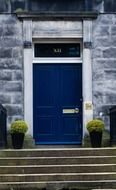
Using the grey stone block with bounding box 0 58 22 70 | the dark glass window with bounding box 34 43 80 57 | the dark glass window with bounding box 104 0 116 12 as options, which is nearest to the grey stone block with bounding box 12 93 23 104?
the grey stone block with bounding box 0 58 22 70

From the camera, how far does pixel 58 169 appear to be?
12977mm

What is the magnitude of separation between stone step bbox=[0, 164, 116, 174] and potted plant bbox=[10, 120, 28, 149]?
1.69m

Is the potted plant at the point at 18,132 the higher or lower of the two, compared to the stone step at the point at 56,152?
higher

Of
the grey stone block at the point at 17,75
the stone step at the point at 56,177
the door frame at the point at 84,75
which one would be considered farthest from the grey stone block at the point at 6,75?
the stone step at the point at 56,177

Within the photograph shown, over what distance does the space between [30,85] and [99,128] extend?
2.12 metres

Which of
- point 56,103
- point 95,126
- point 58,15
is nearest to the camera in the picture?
point 95,126

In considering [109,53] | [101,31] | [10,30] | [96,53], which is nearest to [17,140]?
[10,30]

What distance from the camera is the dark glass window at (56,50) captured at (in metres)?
15.8

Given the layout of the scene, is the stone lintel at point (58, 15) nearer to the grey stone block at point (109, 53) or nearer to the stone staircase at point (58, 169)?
the grey stone block at point (109, 53)

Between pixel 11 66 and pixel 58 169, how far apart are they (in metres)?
3.56

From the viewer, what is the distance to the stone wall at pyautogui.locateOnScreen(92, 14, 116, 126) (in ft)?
50.8

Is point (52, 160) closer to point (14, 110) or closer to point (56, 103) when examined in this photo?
point (14, 110)

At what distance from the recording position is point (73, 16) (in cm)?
1541

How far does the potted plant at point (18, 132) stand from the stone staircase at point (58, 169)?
93 centimetres
